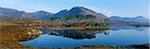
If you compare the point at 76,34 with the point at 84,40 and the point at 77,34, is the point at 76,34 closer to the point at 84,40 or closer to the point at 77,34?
the point at 77,34

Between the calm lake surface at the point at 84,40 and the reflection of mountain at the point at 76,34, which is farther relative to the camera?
the reflection of mountain at the point at 76,34

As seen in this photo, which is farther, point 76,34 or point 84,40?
point 76,34

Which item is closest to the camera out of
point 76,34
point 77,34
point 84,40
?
point 84,40

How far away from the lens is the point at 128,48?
2253 cm

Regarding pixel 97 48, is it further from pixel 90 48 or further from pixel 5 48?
pixel 5 48

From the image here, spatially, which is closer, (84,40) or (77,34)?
(84,40)

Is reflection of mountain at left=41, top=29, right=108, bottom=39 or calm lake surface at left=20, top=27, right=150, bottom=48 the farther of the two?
reflection of mountain at left=41, top=29, right=108, bottom=39

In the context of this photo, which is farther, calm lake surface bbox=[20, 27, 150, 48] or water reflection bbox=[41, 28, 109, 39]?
water reflection bbox=[41, 28, 109, 39]

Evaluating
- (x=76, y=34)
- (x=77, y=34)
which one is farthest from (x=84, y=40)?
(x=76, y=34)

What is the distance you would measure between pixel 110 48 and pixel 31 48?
669 cm

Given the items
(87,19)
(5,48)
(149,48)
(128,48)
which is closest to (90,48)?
(128,48)

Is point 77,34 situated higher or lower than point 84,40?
lower

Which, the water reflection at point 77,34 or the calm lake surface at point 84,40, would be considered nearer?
the calm lake surface at point 84,40

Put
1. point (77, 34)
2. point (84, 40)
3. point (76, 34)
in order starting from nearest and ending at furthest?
point (84, 40) < point (77, 34) < point (76, 34)
